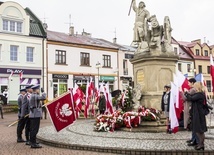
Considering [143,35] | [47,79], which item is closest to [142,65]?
[143,35]

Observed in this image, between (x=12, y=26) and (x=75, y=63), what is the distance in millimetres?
8518

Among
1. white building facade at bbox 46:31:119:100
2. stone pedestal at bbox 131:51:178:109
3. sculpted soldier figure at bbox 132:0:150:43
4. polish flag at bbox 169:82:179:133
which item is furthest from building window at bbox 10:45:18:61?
polish flag at bbox 169:82:179:133

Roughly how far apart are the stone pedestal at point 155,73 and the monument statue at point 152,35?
25cm

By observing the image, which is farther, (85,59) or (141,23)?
(85,59)

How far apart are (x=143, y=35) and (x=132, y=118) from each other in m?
3.83

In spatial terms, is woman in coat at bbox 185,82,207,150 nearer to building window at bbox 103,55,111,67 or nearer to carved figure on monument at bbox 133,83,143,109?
carved figure on monument at bbox 133,83,143,109

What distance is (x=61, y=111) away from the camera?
10.1 metres

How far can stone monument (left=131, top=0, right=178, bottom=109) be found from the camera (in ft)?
38.8

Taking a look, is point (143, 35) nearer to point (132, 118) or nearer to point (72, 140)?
point (132, 118)

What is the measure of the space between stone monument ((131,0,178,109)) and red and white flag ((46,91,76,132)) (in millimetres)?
3304

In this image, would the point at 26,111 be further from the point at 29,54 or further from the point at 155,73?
the point at 29,54

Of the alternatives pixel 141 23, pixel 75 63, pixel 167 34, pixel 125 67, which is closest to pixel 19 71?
pixel 75 63

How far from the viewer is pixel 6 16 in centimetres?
3192

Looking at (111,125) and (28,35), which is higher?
(28,35)
